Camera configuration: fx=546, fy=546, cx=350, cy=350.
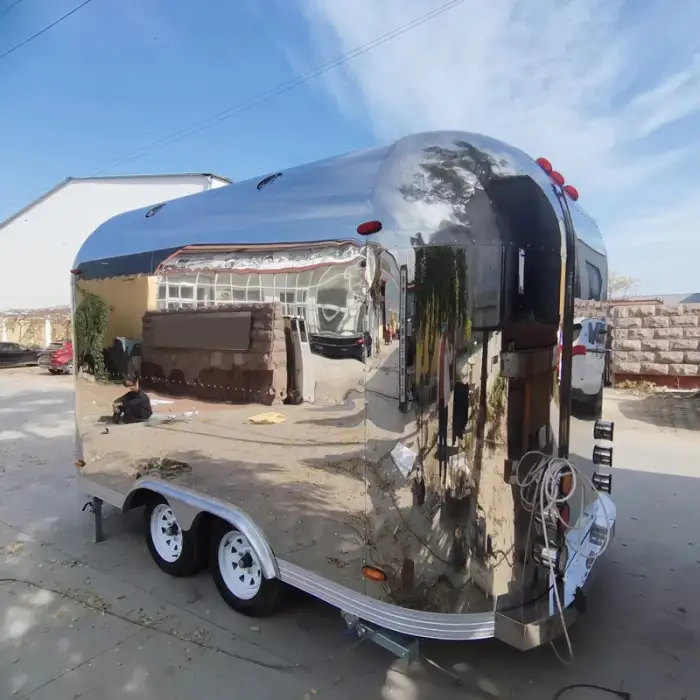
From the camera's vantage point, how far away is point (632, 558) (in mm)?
4648

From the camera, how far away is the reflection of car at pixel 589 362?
10.7ft

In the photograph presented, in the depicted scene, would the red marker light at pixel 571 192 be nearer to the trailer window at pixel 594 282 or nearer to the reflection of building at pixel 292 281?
the trailer window at pixel 594 282

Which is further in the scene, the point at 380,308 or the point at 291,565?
the point at 291,565

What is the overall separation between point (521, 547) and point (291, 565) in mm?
1289

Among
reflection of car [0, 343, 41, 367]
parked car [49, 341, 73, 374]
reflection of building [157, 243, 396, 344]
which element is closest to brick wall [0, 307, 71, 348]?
reflection of car [0, 343, 41, 367]

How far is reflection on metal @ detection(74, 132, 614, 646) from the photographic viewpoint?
8.67ft

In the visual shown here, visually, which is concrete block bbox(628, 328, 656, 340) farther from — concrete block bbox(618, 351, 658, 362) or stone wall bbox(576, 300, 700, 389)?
concrete block bbox(618, 351, 658, 362)

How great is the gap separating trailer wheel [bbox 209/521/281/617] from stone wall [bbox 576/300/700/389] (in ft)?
37.5

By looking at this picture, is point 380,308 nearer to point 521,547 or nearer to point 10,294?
point 521,547

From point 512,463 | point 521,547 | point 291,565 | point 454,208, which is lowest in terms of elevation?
point 291,565

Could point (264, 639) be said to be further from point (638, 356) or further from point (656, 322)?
point (638, 356)

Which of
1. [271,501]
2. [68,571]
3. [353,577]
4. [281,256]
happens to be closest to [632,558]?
[353,577]

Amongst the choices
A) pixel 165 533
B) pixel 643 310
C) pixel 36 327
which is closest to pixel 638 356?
pixel 643 310

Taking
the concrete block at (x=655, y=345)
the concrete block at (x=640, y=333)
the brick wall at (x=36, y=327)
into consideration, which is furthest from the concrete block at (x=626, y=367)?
the brick wall at (x=36, y=327)
